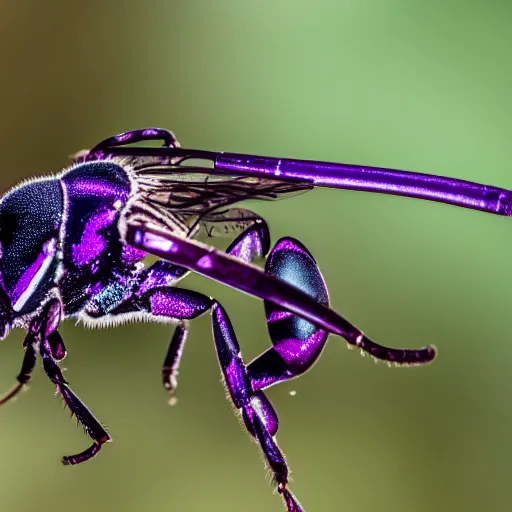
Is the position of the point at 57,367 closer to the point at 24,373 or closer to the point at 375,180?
the point at 24,373

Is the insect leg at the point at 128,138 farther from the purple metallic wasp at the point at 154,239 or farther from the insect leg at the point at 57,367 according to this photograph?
the insect leg at the point at 57,367

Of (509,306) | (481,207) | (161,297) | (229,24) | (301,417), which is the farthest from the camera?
(229,24)

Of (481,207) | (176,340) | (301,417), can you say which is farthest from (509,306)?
(481,207)

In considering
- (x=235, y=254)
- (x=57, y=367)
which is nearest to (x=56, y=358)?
(x=57, y=367)

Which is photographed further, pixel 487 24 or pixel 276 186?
pixel 487 24

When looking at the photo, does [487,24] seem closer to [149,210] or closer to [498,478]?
[498,478]

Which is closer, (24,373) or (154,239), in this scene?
(154,239)

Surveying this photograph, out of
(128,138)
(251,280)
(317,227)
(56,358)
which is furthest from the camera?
(317,227)

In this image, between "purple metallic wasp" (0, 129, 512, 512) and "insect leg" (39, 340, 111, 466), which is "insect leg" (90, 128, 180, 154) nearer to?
"purple metallic wasp" (0, 129, 512, 512)
